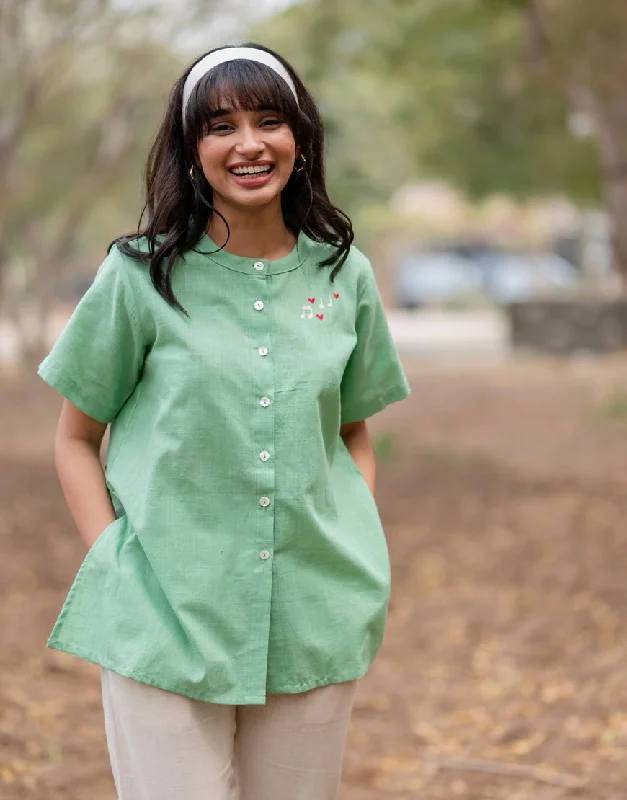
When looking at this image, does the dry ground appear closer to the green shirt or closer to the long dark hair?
the green shirt

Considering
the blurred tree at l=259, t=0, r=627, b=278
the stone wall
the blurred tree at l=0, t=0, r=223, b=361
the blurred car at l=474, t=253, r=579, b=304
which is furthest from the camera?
the blurred car at l=474, t=253, r=579, b=304

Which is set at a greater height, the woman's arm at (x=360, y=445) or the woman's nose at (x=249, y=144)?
the woman's nose at (x=249, y=144)

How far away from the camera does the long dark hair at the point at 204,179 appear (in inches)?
81.4

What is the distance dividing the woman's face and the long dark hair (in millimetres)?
18

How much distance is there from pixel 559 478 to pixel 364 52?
6.75m

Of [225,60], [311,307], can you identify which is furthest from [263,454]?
[225,60]

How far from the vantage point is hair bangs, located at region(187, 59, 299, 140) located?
2.07 m

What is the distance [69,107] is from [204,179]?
1049 cm

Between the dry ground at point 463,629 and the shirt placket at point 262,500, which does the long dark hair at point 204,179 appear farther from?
the dry ground at point 463,629

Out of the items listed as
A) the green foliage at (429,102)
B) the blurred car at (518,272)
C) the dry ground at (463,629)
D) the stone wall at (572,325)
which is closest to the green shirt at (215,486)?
the dry ground at (463,629)

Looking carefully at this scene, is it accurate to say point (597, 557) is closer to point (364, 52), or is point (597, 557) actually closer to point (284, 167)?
point (284, 167)

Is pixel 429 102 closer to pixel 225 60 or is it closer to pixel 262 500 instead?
pixel 225 60

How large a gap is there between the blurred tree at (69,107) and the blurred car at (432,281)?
14525 millimetres

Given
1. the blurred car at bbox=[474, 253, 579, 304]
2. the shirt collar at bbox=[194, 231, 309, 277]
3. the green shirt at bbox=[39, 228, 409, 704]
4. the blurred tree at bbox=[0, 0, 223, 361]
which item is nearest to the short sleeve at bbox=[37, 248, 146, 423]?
the green shirt at bbox=[39, 228, 409, 704]
